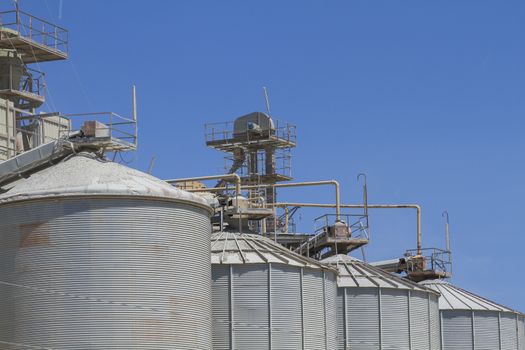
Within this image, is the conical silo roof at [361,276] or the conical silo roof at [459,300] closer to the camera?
the conical silo roof at [361,276]

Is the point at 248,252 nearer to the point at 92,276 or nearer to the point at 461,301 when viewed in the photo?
the point at 92,276

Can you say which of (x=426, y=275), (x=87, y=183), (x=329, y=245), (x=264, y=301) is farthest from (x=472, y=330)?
(x=87, y=183)

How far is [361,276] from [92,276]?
19.6 meters

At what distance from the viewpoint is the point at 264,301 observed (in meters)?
52.0

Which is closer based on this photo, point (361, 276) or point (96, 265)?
point (96, 265)

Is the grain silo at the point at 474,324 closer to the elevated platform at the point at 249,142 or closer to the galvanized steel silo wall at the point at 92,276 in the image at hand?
the elevated platform at the point at 249,142

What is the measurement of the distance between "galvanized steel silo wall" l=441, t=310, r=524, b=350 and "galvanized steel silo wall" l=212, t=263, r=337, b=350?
15.8 meters

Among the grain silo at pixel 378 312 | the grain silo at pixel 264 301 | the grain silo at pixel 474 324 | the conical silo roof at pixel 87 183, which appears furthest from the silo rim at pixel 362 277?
the conical silo roof at pixel 87 183

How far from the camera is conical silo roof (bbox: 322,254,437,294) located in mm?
59781

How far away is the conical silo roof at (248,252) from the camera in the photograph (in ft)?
173

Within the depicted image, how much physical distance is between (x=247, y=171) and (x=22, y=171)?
3596cm

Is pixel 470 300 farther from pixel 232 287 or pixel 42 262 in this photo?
pixel 42 262

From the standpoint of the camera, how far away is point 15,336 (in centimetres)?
4412

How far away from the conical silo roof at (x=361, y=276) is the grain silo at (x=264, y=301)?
5.98 metres
